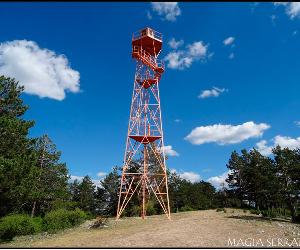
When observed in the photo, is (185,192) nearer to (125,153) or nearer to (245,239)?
(125,153)

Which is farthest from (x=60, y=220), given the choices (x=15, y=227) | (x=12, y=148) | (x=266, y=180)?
(x=266, y=180)

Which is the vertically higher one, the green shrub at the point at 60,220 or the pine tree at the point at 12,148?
the pine tree at the point at 12,148

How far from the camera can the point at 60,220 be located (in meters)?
26.6

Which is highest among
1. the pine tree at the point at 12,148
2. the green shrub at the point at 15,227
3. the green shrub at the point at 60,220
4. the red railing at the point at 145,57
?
the red railing at the point at 145,57

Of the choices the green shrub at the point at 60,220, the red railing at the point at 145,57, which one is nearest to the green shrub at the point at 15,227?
the green shrub at the point at 60,220

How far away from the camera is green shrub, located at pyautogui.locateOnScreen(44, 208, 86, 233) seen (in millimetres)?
25672

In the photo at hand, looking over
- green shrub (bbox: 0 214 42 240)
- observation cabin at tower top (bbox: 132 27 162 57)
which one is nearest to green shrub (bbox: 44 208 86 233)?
green shrub (bbox: 0 214 42 240)

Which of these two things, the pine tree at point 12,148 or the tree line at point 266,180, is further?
the tree line at point 266,180

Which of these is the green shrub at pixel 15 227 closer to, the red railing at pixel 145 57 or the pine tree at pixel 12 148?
the pine tree at pixel 12 148

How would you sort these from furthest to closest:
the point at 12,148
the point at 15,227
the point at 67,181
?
the point at 67,181, the point at 12,148, the point at 15,227

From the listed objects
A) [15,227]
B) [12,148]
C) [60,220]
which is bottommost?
[15,227]

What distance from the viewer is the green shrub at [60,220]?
2567cm

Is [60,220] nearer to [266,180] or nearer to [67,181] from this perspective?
[67,181]

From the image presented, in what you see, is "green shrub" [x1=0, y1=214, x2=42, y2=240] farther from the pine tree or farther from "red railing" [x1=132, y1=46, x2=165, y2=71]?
"red railing" [x1=132, y1=46, x2=165, y2=71]
